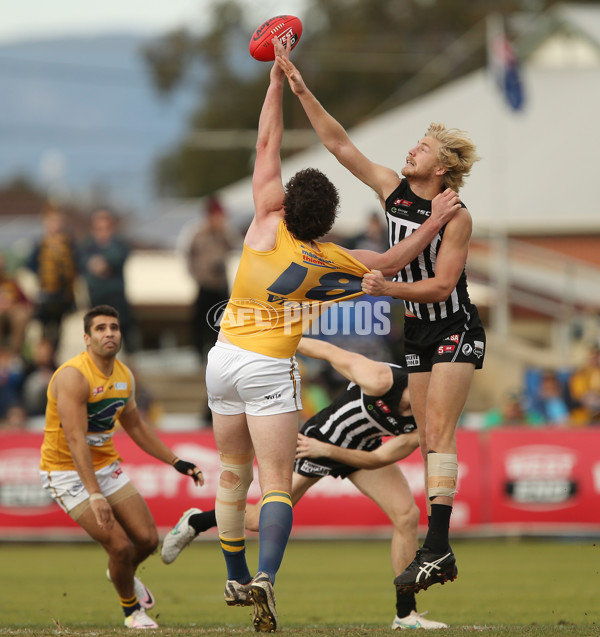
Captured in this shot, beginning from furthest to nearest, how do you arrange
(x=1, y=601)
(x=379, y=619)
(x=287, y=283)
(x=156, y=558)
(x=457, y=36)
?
(x=457, y=36), (x=156, y=558), (x=1, y=601), (x=379, y=619), (x=287, y=283)

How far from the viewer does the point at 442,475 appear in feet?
22.3

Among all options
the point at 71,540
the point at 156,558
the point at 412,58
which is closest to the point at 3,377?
the point at 71,540

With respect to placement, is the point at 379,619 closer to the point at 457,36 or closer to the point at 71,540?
the point at 71,540

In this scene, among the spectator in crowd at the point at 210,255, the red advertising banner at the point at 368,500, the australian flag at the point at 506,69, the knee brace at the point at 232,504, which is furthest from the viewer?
the australian flag at the point at 506,69

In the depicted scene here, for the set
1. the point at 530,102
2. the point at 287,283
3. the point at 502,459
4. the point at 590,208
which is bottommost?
the point at 502,459

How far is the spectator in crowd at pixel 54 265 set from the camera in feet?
47.8

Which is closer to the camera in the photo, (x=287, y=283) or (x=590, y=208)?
(x=287, y=283)

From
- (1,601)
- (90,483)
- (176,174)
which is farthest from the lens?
(176,174)

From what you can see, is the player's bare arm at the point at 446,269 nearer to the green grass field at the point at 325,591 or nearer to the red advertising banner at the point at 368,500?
the green grass field at the point at 325,591

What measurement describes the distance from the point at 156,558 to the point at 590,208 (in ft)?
68.3

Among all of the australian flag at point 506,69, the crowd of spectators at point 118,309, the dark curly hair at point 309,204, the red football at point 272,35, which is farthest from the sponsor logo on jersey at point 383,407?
the australian flag at point 506,69

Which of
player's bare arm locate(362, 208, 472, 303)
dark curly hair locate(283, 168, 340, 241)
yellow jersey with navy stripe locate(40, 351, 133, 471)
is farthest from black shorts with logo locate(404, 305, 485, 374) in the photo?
yellow jersey with navy stripe locate(40, 351, 133, 471)

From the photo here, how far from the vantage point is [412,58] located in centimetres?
4631

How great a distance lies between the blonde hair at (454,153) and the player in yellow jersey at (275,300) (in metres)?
0.27
